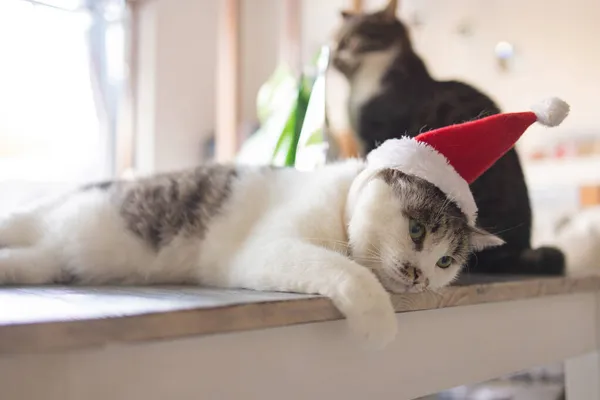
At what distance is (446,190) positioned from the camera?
957mm

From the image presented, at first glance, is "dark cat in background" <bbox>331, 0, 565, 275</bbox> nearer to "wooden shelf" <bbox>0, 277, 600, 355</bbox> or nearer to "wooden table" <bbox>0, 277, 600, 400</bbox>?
"wooden table" <bbox>0, 277, 600, 400</bbox>

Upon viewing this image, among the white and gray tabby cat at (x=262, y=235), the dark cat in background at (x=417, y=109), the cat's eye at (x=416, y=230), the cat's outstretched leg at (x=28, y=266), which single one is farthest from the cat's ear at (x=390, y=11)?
the cat's outstretched leg at (x=28, y=266)

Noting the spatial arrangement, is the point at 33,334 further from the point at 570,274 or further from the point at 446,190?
the point at 570,274

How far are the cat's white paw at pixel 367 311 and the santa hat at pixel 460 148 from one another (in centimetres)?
26

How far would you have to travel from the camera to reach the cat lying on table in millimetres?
858

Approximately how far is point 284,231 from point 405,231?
0.64 ft

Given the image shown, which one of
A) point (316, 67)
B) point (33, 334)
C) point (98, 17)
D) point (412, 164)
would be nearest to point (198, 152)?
point (98, 17)

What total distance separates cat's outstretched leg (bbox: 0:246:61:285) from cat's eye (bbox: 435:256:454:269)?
67 centimetres

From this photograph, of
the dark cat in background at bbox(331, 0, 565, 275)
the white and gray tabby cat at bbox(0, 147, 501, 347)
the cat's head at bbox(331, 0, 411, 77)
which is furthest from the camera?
the cat's head at bbox(331, 0, 411, 77)

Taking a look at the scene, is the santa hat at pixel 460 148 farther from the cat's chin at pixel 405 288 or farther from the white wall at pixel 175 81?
the white wall at pixel 175 81

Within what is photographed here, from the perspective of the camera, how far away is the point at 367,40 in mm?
1654

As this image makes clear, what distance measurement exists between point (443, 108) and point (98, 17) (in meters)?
2.08

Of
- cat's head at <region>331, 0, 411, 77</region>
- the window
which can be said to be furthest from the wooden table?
the window

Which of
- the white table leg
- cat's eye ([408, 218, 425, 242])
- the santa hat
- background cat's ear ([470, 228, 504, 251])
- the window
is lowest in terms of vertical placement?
the white table leg
